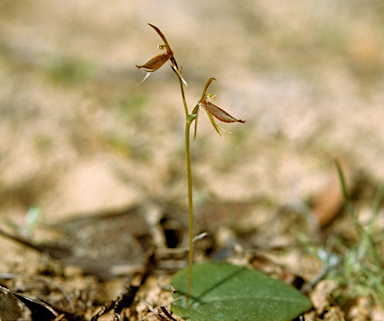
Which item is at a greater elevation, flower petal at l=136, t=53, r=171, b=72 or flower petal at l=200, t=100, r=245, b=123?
flower petal at l=136, t=53, r=171, b=72

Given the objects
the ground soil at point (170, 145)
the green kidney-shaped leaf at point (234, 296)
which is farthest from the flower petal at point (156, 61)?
the green kidney-shaped leaf at point (234, 296)

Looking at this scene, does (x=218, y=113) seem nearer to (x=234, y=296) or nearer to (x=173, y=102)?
(x=234, y=296)

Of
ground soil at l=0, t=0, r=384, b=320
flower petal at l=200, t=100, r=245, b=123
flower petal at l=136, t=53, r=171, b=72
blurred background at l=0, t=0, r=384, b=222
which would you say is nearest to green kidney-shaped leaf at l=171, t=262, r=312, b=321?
ground soil at l=0, t=0, r=384, b=320

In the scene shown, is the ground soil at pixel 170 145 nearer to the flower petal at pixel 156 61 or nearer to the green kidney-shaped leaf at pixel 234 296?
the green kidney-shaped leaf at pixel 234 296

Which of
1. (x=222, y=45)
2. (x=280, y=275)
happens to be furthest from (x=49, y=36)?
(x=280, y=275)

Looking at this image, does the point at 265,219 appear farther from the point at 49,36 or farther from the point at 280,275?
the point at 49,36

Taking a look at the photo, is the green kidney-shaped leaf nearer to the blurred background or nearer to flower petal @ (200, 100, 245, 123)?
flower petal @ (200, 100, 245, 123)

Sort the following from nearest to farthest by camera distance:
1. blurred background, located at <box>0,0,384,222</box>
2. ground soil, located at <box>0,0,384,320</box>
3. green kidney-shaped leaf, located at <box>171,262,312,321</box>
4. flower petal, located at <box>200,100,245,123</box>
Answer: flower petal, located at <box>200,100,245,123</box>
green kidney-shaped leaf, located at <box>171,262,312,321</box>
ground soil, located at <box>0,0,384,320</box>
blurred background, located at <box>0,0,384,222</box>
